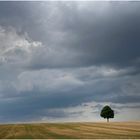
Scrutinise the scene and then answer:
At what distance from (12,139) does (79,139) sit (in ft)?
36.9

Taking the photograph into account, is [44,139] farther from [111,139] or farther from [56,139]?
[111,139]

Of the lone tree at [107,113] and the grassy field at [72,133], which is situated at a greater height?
the lone tree at [107,113]

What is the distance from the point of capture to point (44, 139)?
51.8 metres

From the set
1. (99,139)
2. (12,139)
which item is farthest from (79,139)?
(12,139)

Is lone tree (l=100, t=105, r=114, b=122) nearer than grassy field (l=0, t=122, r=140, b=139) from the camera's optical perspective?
No

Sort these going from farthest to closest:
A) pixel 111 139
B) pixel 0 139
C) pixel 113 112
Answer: pixel 113 112
pixel 0 139
pixel 111 139

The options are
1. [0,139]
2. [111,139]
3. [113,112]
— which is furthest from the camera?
[113,112]

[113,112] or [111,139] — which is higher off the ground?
[113,112]

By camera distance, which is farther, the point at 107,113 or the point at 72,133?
the point at 107,113

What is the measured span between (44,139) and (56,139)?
71.8 inches

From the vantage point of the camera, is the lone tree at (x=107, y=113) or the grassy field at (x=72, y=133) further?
the lone tree at (x=107, y=113)

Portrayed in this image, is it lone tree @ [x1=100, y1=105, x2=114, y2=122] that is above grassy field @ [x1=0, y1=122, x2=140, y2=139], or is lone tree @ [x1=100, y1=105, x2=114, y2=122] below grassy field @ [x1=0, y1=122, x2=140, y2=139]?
above

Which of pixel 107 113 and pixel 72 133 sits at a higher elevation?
pixel 107 113

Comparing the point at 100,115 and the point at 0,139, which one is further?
the point at 100,115
